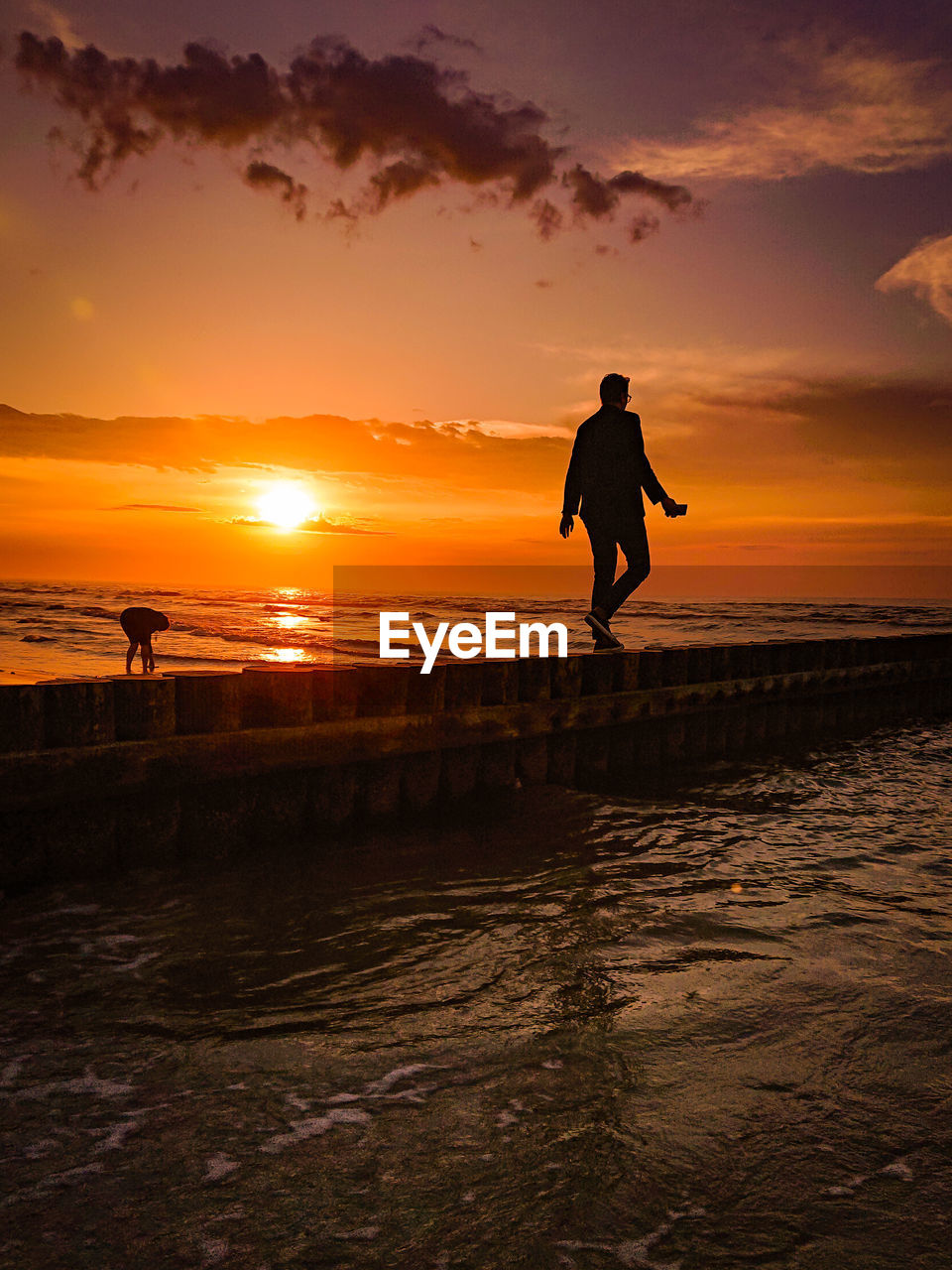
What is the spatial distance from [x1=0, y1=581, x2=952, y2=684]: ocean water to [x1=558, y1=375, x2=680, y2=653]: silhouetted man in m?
3.79

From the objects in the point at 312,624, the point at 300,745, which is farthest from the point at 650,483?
the point at 312,624

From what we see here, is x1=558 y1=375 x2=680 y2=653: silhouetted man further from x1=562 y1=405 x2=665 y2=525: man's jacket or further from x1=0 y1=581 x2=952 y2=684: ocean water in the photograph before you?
x1=0 y1=581 x2=952 y2=684: ocean water

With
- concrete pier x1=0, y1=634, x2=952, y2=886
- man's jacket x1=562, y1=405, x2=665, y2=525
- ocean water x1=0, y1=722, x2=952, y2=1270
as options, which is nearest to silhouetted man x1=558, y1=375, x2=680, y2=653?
man's jacket x1=562, y1=405, x2=665, y2=525

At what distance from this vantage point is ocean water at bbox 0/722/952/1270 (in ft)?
6.76

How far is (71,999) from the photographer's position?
3246 millimetres

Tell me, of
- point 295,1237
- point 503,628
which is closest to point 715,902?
point 295,1237

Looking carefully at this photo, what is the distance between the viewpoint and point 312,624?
31875 millimetres

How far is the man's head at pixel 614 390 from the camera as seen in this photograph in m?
7.95

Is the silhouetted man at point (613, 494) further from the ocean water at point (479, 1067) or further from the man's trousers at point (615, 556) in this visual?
the ocean water at point (479, 1067)

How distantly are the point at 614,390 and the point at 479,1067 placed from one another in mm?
6408

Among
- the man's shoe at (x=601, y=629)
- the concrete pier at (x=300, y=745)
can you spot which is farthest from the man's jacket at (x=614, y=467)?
the concrete pier at (x=300, y=745)

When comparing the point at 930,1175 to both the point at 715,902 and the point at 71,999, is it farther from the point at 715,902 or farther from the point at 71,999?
the point at 71,999

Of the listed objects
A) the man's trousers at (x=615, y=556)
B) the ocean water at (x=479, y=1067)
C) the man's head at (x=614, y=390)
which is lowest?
the ocean water at (x=479, y=1067)

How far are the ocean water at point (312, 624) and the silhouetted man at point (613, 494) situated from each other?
3.79m
